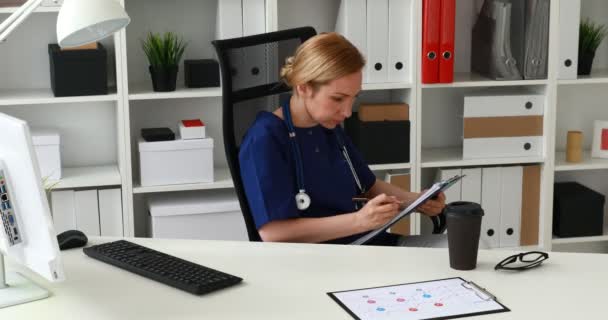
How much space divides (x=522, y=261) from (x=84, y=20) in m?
1.10

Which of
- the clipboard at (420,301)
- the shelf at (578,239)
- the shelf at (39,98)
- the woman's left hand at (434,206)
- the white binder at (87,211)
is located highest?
the shelf at (39,98)

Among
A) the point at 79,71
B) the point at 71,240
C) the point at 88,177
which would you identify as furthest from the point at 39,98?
the point at 71,240

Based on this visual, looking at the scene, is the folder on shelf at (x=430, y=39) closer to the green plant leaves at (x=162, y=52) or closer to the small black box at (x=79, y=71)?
the green plant leaves at (x=162, y=52)

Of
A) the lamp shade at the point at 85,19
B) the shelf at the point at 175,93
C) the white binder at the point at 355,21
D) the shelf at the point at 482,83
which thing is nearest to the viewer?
the lamp shade at the point at 85,19

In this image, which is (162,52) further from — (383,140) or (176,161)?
(383,140)

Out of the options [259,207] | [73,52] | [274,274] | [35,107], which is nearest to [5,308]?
[274,274]

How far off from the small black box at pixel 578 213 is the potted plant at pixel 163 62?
71.0 inches

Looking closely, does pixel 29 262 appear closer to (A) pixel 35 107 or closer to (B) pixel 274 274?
(B) pixel 274 274

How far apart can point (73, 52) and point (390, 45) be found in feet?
4.19

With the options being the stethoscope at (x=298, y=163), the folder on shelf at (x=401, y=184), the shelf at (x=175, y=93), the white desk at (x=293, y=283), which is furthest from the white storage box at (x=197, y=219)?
the white desk at (x=293, y=283)

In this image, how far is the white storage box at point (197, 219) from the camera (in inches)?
142

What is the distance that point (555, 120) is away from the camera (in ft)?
12.9

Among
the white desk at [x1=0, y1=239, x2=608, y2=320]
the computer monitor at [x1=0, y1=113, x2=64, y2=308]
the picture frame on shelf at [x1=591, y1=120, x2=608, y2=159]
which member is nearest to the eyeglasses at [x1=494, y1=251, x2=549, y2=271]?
the white desk at [x1=0, y1=239, x2=608, y2=320]

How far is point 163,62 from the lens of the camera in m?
3.56
